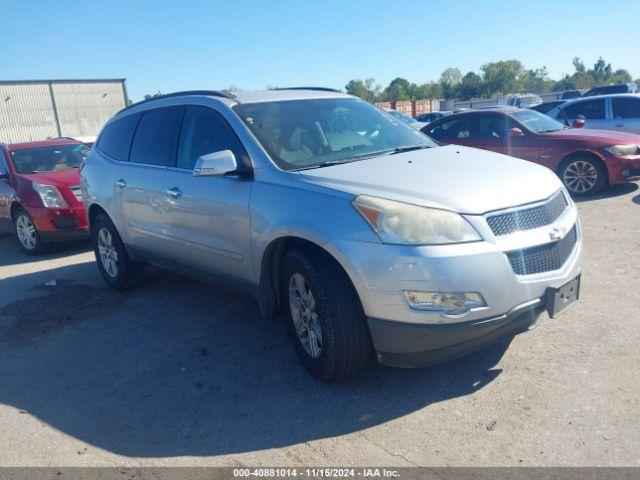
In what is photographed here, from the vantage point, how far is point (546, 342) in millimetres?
3941

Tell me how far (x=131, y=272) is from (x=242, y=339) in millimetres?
2054

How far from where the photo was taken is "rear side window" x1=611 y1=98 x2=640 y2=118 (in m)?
11.9

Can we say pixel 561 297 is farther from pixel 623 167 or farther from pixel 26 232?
pixel 26 232

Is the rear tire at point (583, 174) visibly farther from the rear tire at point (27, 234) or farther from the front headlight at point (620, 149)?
the rear tire at point (27, 234)

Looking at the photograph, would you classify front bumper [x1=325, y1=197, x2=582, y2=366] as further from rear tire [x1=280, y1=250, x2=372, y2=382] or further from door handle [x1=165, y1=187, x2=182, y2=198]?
door handle [x1=165, y1=187, x2=182, y2=198]

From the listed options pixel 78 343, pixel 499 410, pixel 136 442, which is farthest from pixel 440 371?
pixel 78 343

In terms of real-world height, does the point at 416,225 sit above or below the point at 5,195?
below

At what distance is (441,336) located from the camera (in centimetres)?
309

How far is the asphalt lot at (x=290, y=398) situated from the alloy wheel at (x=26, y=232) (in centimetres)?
340

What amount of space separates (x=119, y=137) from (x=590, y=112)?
1056 centimetres

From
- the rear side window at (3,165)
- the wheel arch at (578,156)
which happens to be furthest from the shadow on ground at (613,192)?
the rear side window at (3,165)

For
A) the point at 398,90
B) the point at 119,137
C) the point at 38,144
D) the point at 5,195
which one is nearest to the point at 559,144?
the point at 119,137

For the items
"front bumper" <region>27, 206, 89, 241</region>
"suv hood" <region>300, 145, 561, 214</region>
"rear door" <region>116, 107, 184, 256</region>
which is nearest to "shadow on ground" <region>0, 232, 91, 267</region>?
"front bumper" <region>27, 206, 89, 241</region>

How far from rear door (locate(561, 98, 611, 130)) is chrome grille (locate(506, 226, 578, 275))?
1011 centimetres
